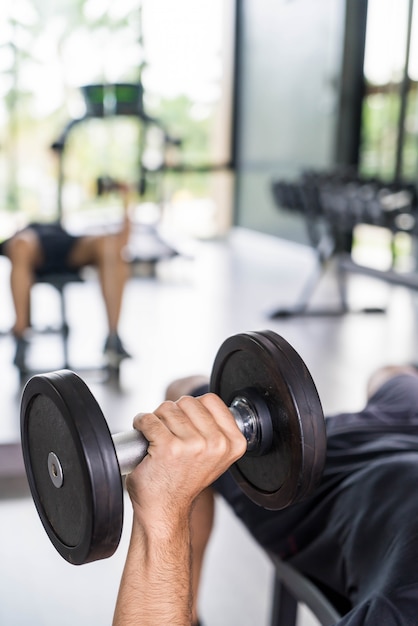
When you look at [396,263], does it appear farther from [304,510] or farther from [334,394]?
[304,510]

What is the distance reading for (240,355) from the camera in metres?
0.85

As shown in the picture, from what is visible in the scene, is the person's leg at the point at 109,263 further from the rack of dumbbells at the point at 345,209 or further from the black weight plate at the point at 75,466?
the black weight plate at the point at 75,466

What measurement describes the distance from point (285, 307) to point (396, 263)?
1.18m

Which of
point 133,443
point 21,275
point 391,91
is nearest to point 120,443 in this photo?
point 133,443

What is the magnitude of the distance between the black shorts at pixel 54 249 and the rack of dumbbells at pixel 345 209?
4.11 ft

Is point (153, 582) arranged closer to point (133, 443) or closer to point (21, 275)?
point (133, 443)

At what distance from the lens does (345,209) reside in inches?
134

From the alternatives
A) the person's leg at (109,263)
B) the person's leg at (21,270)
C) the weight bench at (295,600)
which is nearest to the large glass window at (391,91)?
the person's leg at (109,263)

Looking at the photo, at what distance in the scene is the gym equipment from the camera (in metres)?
0.65

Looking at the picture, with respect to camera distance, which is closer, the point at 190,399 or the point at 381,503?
the point at 190,399

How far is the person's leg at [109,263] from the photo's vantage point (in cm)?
266

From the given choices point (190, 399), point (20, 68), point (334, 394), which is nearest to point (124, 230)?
point (20, 68)

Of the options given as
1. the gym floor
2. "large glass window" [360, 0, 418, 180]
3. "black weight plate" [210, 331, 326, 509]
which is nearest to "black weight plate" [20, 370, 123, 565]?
"black weight plate" [210, 331, 326, 509]

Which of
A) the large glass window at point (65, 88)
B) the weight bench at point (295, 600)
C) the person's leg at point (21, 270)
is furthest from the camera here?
the large glass window at point (65, 88)
